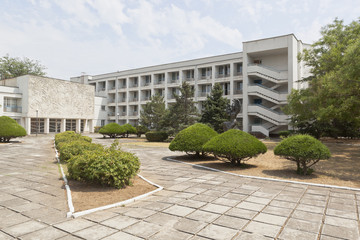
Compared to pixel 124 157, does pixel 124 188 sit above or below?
below

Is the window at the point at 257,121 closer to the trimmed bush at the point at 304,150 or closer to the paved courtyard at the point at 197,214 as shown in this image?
the trimmed bush at the point at 304,150

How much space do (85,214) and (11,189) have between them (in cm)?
294

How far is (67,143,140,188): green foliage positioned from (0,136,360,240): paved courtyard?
70 centimetres

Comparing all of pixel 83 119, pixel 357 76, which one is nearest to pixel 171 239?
pixel 357 76

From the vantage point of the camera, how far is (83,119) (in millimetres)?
43375

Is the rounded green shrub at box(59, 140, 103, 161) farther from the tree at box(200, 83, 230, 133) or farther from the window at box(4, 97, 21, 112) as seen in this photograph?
the window at box(4, 97, 21, 112)

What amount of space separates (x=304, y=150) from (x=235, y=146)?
2383 millimetres

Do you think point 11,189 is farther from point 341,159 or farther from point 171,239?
point 341,159

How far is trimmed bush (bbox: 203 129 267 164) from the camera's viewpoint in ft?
30.6

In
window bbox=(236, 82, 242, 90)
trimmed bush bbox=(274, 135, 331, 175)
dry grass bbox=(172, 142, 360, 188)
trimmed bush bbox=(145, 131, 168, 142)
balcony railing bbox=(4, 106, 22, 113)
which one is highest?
window bbox=(236, 82, 242, 90)

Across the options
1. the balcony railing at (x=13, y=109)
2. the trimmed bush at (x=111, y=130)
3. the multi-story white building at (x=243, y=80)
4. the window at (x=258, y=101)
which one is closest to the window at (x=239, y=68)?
the multi-story white building at (x=243, y=80)

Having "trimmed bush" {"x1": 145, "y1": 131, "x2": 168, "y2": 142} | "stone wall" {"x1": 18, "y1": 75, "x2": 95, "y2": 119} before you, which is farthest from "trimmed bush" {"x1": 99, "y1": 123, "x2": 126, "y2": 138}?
"stone wall" {"x1": 18, "y1": 75, "x2": 95, "y2": 119}

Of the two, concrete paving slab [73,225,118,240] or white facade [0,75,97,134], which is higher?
white facade [0,75,97,134]

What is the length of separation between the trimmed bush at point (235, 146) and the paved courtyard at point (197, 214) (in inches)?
92.9
